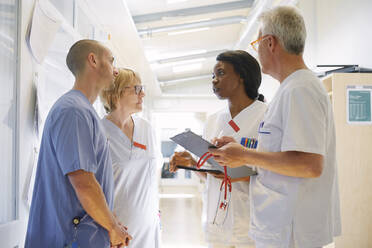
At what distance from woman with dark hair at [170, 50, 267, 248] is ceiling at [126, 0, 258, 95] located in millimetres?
2220

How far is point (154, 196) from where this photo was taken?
1992 mm

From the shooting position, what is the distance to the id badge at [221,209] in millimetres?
1451

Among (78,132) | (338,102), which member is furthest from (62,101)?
(338,102)

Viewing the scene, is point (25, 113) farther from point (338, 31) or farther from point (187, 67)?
point (187, 67)

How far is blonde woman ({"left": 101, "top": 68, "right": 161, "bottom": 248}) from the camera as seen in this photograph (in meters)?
1.79

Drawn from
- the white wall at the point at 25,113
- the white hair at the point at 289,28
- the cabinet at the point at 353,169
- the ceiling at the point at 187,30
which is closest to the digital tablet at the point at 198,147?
the white hair at the point at 289,28

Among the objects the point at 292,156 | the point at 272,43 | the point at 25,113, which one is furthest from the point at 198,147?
the point at 25,113

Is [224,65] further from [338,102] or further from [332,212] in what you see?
[338,102]

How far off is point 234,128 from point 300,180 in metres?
0.50

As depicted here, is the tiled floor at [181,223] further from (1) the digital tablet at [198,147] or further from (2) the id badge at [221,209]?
(1) the digital tablet at [198,147]

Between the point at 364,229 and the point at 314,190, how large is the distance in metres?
1.68

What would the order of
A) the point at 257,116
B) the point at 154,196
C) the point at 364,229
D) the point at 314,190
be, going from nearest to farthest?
1. the point at 314,190
2. the point at 257,116
3. the point at 154,196
4. the point at 364,229

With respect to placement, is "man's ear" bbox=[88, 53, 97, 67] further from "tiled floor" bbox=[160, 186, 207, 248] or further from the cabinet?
"tiled floor" bbox=[160, 186, 207, 248]

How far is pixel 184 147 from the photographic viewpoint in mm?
1355
